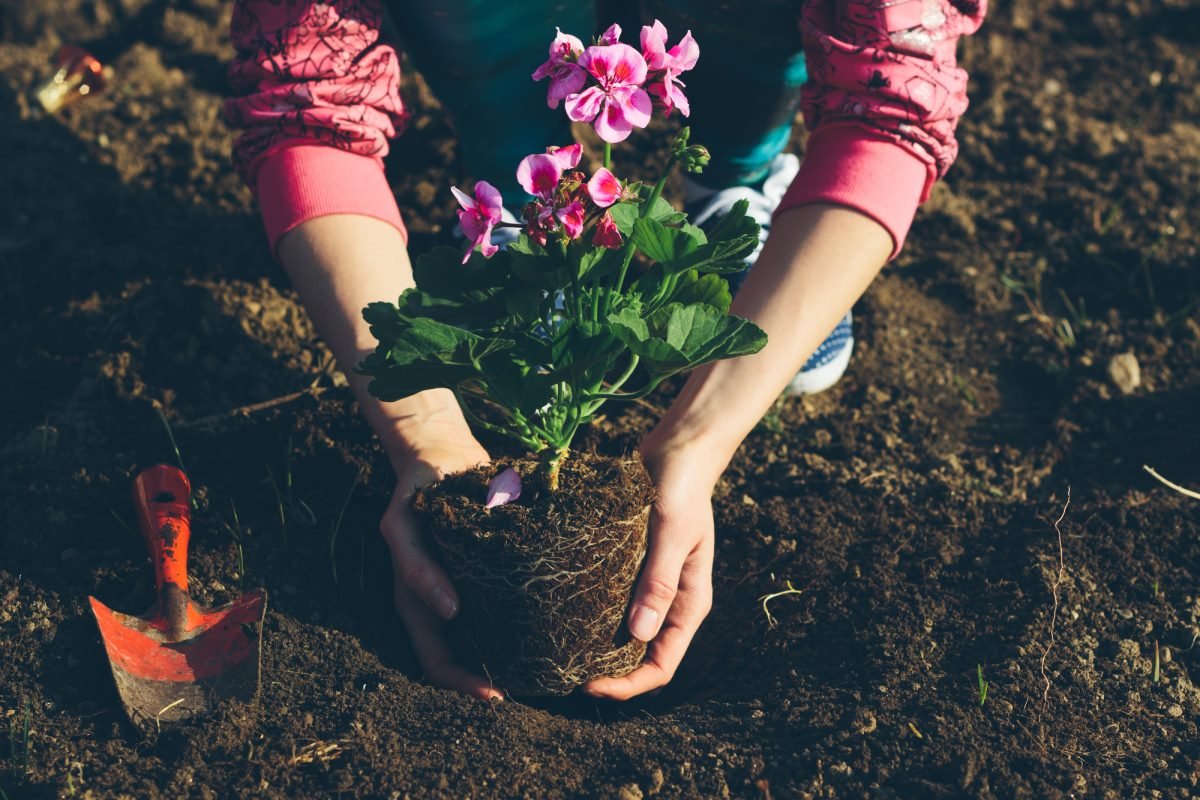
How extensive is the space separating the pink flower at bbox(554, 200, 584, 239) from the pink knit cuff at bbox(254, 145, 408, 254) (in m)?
0.79

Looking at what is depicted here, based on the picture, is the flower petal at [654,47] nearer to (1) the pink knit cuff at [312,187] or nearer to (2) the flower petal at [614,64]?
(2) the flower petal at [614,64]

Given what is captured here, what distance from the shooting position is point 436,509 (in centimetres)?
167

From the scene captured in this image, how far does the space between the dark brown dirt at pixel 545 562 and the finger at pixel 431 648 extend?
1.3 inches

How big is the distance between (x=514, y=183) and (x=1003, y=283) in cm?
122

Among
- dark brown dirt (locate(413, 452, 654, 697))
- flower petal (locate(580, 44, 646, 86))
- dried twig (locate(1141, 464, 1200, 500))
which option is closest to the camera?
flower petal (locate(580, 44, 646, 86))

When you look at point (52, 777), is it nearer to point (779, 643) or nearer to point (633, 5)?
point (779, 643)

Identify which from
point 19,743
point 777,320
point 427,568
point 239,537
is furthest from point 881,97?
point 19,743

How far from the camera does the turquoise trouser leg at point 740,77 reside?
2197 mm

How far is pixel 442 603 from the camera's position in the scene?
1.74 m

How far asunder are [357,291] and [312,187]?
223 millimetres

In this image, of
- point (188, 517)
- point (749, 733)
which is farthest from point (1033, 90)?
point (188, 517)

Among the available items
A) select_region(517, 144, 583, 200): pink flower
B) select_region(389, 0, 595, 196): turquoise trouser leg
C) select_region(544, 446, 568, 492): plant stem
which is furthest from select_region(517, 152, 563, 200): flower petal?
select_region(389, 0, 595, 196): turquoise trouser leg

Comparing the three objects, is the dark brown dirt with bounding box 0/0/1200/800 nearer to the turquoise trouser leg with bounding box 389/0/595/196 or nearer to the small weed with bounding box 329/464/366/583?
the small weed with bounding box 329/464/366/583

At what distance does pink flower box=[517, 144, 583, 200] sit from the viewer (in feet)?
4.40
